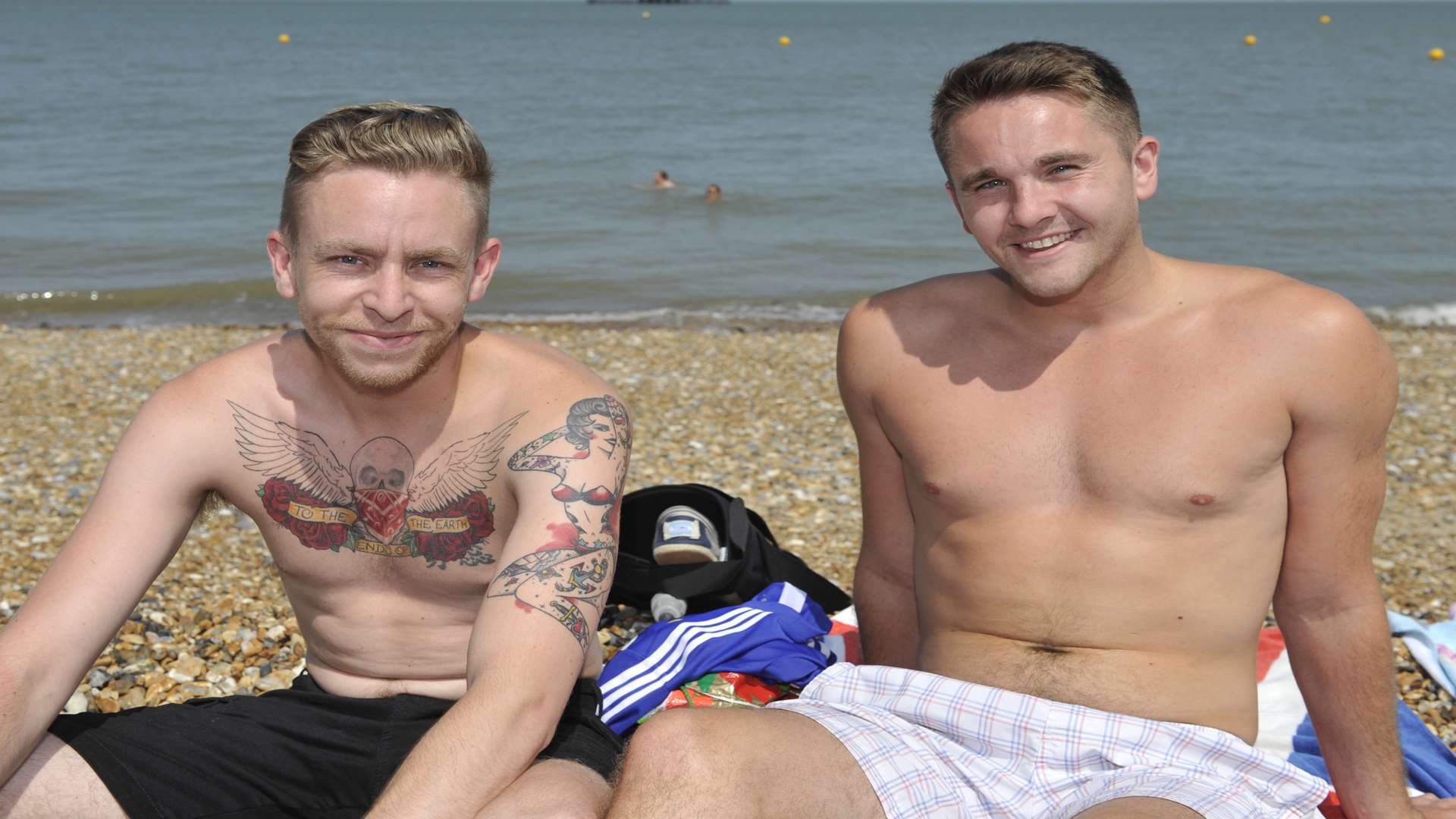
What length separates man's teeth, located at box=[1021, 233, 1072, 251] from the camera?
2.99 m

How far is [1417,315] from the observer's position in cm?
1391

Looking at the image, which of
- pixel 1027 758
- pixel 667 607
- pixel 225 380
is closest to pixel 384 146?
pixel 225 380

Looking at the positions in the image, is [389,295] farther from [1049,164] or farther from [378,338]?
[1049,164]

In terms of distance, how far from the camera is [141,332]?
11797 mm

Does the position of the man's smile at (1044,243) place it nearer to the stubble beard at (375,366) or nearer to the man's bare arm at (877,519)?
the man's bare arm at (877,519)

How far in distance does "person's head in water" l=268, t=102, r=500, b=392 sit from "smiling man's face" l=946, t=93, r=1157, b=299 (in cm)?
128

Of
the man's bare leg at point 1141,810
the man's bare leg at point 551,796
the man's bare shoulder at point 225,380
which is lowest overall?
the man's bare leg at point 551,796

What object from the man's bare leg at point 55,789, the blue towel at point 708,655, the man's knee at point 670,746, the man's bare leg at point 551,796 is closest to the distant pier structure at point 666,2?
the blue towel at point 708,655

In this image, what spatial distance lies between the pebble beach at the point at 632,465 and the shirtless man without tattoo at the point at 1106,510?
5.62ft

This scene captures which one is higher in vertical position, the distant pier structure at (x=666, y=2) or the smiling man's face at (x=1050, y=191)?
the smiling man's face at (x=1050, y=191)

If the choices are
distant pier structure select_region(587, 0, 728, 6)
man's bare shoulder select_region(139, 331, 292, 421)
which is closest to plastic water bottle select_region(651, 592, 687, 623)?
man's bare shoulder select_region(139, 331, 292, 421)

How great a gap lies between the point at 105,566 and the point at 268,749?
0.57 meters

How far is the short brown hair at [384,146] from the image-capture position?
2873 mm

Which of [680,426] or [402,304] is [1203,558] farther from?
[680,426]
